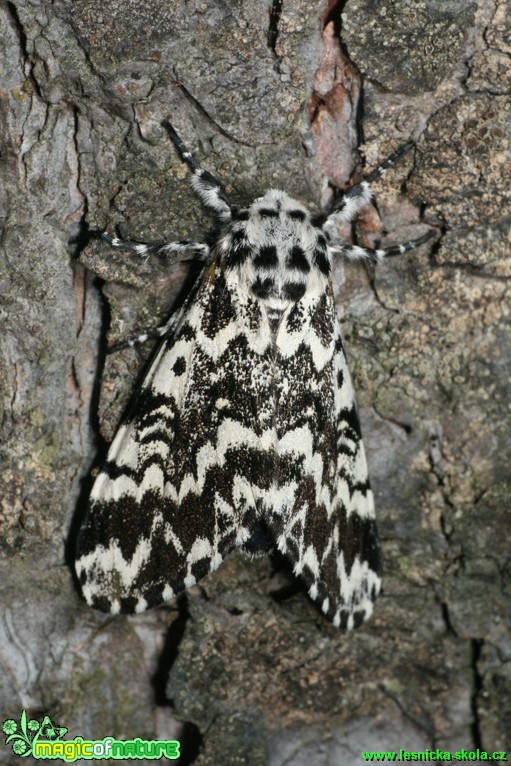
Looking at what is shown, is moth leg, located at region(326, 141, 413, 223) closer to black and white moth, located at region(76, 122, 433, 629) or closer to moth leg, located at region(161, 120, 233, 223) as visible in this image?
black and white moth, located at region(76, 122, 433, 629)

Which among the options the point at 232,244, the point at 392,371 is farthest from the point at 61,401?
the point at 392,371

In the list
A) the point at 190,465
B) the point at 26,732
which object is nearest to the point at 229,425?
the point at 190,465

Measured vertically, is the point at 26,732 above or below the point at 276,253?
below

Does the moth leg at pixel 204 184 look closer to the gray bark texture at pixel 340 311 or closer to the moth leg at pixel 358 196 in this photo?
the gray bark texture at pixel 340 311

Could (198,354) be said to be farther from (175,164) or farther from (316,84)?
(316,84)

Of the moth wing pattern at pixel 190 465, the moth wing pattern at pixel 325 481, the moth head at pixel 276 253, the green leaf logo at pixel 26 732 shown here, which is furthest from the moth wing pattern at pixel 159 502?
the green leaf logo at pixel 26 732

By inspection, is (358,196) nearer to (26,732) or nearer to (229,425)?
(229,425)

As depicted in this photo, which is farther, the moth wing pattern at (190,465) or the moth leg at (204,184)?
the moth wing pattern at (190,465)
